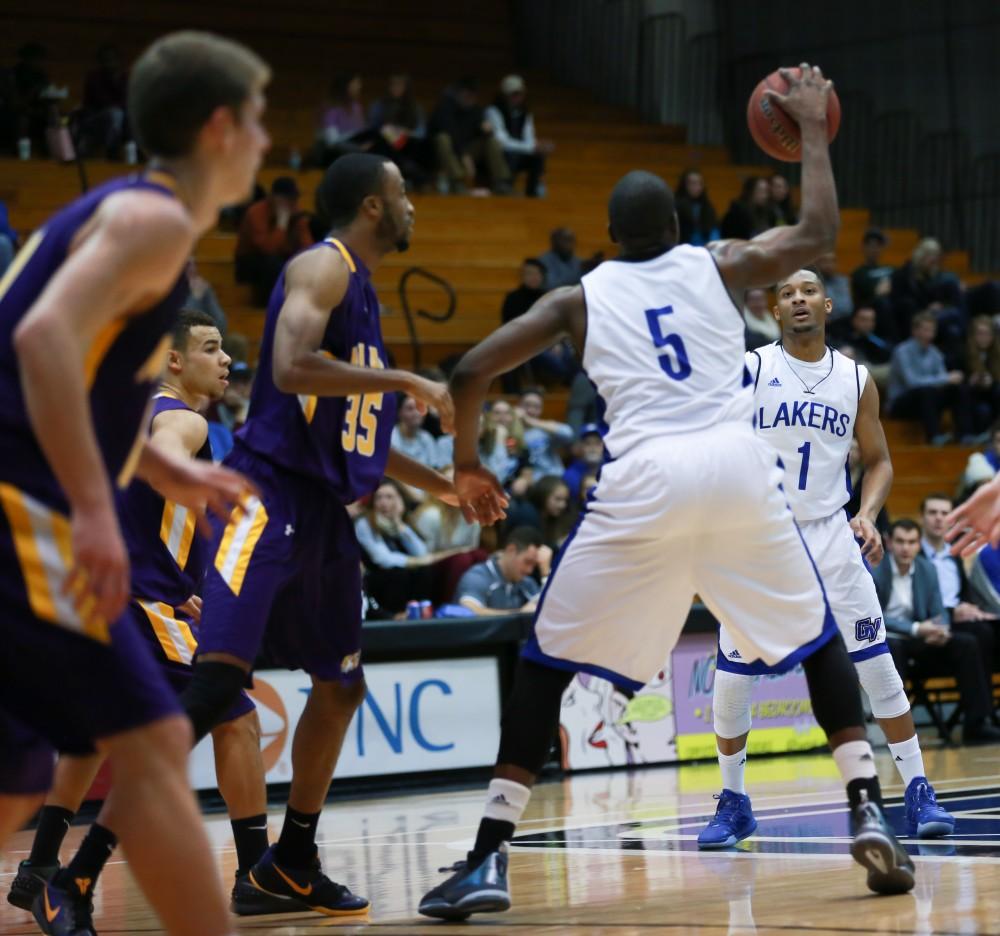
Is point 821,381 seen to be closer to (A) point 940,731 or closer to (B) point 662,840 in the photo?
(B) point 662,840

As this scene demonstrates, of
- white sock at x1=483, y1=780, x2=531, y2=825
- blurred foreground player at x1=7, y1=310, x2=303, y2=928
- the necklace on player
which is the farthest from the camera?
the necklace on player

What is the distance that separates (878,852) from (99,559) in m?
2.53

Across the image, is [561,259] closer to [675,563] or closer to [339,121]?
[339,121]

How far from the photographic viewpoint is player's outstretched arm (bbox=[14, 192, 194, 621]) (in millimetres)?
3092

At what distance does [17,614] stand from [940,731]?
972 centimetres

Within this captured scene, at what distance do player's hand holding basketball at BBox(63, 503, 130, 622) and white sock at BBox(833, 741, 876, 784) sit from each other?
7.96 feet

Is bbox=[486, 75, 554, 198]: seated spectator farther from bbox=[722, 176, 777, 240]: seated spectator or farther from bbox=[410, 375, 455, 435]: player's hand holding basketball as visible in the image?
bbox=[410, 375, 455, 435]: player's hand holding basketball

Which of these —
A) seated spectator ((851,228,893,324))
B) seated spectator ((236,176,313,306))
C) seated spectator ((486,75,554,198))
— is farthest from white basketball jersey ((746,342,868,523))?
seated spectator ((486,75,554,198))

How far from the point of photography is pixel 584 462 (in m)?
13.7

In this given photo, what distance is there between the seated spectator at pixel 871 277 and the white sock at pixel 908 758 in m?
11.7

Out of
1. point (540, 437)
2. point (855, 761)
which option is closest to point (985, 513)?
point (855, 761)

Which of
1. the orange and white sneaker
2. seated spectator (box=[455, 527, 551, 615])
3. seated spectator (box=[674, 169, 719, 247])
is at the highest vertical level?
seated spectator (box=[674, 169, 719, 247])

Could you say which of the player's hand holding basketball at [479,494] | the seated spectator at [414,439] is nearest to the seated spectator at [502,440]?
the seated spectator at [414,439]

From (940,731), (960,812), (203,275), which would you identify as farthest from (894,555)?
(203,275)
